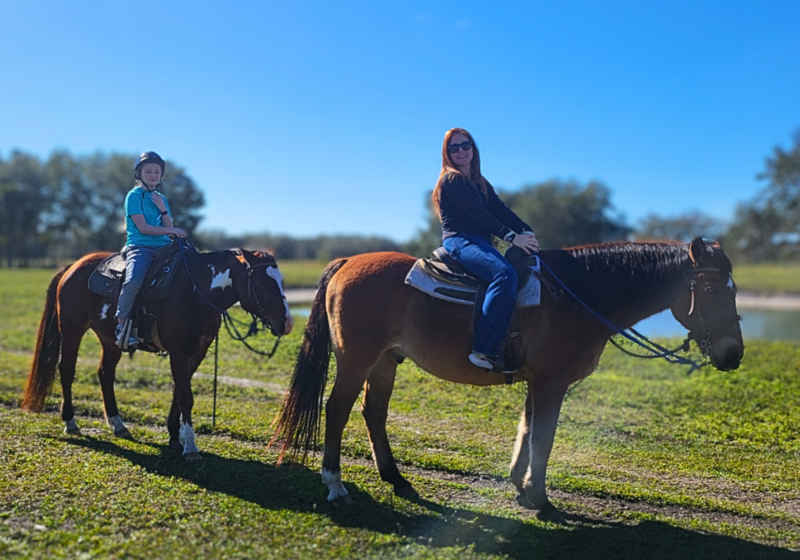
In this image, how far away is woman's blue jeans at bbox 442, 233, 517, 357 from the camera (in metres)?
4.53

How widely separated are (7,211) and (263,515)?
66910mm

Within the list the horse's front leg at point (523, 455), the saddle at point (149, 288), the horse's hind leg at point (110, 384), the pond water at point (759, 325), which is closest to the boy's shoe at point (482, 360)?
the horse's front leg at point (523, 455)

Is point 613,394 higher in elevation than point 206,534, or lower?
higher

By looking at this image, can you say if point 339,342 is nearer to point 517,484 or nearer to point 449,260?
point 449,260

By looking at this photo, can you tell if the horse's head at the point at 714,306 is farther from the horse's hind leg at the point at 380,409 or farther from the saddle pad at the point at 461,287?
the horse's hind leg at the point at 380,409

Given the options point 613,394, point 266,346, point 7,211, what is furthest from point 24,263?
point 613,394

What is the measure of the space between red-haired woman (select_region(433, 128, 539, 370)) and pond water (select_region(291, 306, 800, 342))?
41.4 feet

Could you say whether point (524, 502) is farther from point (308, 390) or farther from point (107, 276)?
point (107, 276)

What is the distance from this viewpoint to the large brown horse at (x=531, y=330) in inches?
181

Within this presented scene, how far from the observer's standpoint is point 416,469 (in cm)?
577

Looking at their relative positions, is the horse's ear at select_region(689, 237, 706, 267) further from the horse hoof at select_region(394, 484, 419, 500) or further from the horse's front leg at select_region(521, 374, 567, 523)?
the horse hoof at select_region(394, 484, 419, 500)

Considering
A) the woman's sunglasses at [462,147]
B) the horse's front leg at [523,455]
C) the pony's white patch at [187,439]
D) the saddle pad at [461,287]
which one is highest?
the woman's sunglasses at [462,147]

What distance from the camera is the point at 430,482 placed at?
5320 millimetres

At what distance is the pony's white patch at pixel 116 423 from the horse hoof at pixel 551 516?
480cm
